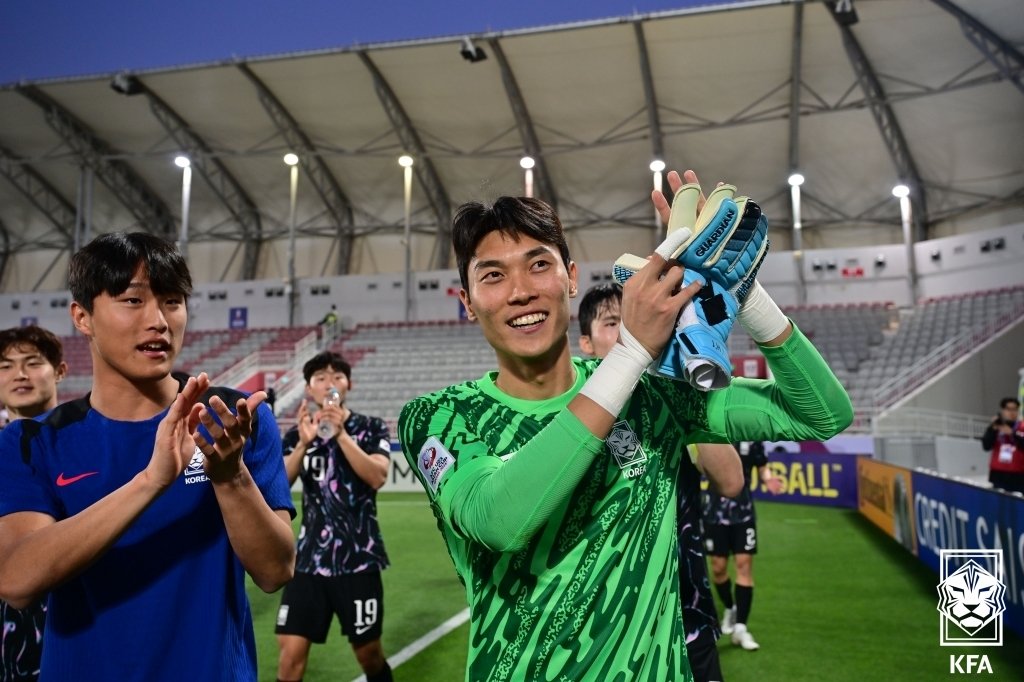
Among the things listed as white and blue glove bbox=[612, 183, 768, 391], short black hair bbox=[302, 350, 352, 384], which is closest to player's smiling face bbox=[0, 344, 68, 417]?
short black hair bbox=[302, 350, 352, 384]

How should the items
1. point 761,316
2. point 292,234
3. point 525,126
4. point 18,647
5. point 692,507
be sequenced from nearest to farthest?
point 761,316 → point 18,647 → point 692,507 → point 525,126 → point 292,234

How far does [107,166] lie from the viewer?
114 ft

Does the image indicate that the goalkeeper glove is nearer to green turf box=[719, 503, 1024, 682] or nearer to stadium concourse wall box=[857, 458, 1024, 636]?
green turf box=[719, 503, 1024, 682]

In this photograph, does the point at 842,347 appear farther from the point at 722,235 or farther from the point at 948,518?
the point at 722,235

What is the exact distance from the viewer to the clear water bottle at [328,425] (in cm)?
477

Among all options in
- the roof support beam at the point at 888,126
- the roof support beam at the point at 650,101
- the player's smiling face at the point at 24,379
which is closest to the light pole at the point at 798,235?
the roof support beam at the point at 888,126

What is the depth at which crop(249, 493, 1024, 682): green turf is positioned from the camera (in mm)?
5906

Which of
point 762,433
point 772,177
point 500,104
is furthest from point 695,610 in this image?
point 772,177

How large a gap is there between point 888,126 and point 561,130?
1205cm

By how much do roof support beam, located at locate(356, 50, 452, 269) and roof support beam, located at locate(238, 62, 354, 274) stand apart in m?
3.63

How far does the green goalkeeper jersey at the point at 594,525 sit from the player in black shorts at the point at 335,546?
3011 mm

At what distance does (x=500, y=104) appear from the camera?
28.5 m

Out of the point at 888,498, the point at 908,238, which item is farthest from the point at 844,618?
the point at 908,238

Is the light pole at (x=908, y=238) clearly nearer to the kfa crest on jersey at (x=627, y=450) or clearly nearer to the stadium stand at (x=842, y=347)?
the stadium stand at (x=842, y=347)
